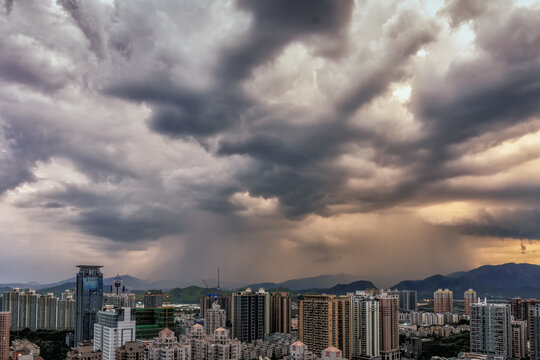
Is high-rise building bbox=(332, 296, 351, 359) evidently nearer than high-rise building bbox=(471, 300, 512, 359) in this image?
No

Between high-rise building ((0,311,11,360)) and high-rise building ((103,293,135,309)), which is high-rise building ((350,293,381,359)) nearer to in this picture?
high-rise building ((0,311,11,360))

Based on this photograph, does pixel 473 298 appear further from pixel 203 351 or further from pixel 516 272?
pixel 516 272

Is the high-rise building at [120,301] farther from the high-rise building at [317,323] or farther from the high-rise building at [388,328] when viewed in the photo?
the high-rise building at [388,328]

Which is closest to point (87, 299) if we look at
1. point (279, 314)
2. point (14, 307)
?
point (14, 307)

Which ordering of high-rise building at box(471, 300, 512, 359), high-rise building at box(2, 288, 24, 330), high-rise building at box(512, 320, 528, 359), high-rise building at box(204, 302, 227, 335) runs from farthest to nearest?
high-rise building at box(2, 288, 24, 330) → high-rise building at box(204, 302, 227, 335) → high-rise building at box(512, 320, 528, 359) → high-rise building at box(471, 300, 512, 359)

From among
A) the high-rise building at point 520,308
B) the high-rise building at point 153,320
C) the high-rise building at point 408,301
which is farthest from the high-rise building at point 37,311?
the high-rise building at point 408,301

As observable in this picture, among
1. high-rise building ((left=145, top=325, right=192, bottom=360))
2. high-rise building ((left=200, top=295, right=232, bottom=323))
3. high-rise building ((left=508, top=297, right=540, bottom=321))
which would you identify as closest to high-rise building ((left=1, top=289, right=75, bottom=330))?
high-rise building ((left=200, top=295, right=232, bottom=323))

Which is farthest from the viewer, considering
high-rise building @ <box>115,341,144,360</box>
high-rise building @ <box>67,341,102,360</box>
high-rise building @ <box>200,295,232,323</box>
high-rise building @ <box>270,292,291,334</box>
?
high-rise building @ <box>200,295,232,323</box>

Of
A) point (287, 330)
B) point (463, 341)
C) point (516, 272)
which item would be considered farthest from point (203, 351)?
point (516, 272)

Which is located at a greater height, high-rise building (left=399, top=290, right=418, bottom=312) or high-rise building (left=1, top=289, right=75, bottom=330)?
high-rise building (left=1, top=289, right=75, bottom=330)
